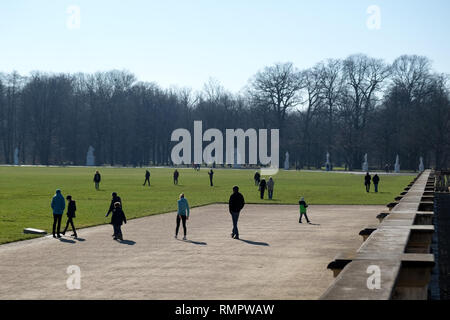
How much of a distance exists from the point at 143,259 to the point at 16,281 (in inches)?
151

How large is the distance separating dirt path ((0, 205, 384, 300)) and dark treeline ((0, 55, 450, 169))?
76.1 metres

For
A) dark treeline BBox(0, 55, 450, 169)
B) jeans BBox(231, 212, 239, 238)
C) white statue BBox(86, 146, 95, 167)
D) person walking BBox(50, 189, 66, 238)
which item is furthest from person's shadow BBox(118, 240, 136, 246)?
white statue BBox(86, 146, 95, 167)

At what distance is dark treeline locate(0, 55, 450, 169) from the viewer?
101938mm

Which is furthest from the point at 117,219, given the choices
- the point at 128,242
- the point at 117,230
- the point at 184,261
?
the point at 184,261

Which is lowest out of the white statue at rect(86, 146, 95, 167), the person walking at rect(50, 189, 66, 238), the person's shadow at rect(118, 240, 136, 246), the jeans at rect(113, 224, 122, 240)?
the person's shadow at rect(118, 240, 136, 246)

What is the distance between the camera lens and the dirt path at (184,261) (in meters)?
12.7

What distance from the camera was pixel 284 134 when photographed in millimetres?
115375

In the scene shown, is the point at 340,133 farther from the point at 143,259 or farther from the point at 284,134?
the point at 143,259

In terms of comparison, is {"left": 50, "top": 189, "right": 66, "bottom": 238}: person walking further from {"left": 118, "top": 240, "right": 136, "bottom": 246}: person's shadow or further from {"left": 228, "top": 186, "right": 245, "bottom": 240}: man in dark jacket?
{"left": 228, "top": 186, "right": 245, "bottom": 240}: man in dark jacket

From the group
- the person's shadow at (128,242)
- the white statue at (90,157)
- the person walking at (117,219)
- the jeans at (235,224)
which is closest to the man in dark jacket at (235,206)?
the jeans at (235,224)

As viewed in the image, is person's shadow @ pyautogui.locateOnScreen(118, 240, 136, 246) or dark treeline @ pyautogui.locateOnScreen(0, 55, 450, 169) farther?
dark treeline @ pyautogui.locateOnScreen(0, 55, 450, 169)

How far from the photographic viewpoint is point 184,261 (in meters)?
16.7

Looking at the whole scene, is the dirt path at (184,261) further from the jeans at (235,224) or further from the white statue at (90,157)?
the white statue at (90,157)
